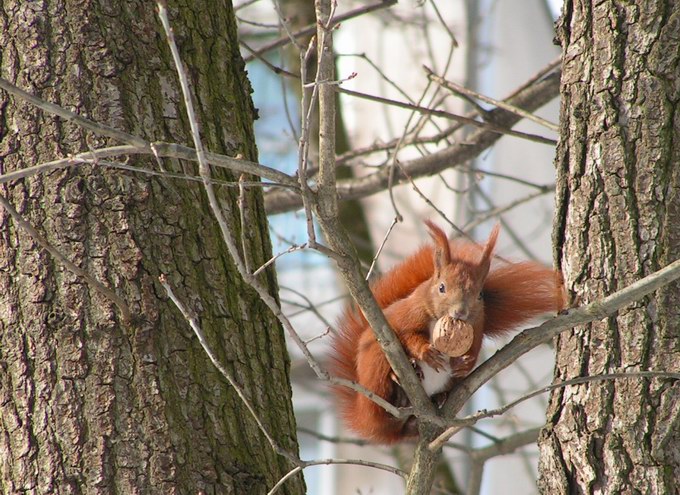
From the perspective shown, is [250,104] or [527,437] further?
[527,437]

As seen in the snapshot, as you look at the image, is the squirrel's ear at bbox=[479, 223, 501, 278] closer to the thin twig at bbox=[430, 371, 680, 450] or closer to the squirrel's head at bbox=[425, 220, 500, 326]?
the squirrel's head at bbox=[425, 220, 500, 326]

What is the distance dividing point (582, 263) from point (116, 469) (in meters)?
0.85

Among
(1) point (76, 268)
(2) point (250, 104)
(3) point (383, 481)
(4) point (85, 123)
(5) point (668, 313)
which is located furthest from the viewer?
(3) point (383, 481)

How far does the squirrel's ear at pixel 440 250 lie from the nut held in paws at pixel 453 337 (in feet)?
0.61

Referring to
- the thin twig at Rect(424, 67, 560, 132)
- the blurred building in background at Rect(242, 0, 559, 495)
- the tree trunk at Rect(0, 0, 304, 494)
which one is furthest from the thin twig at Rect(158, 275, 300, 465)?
the blurred building in background at Rect(242, 0, 559, 495)

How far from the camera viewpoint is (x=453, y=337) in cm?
198

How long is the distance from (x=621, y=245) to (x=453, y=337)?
53 cm

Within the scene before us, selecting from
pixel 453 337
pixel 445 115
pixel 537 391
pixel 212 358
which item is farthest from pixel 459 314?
pixel 212 358

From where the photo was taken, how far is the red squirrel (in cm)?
208

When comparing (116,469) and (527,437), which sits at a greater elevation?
(527,437)

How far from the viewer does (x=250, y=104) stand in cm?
181

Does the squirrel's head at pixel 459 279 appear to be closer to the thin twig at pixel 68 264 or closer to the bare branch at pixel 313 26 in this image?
the bare branch at pixel 313 26

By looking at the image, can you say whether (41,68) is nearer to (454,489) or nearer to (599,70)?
(599,70)

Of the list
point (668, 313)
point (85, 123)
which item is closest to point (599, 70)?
point (668, 313)
